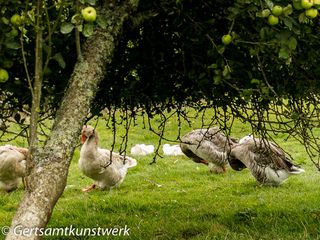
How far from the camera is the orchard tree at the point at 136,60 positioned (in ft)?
9.91

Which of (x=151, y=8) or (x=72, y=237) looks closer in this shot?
(x=151, y=8)

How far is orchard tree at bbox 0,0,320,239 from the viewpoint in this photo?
302 centimetres

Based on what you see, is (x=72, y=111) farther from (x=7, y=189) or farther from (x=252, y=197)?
(x=7, y=189)

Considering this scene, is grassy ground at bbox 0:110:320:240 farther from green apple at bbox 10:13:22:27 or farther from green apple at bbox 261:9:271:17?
green apple at bbox 10:13:22:27

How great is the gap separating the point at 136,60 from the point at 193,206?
3172 mm

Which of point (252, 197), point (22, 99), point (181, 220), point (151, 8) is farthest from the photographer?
point (252, 197)

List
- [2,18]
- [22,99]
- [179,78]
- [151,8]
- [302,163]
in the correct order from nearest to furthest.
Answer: [2,18] < [151,8] < [22,99] < [179,78] < [302,163]

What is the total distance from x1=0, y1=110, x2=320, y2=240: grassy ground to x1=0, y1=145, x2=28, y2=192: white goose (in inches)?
11.5

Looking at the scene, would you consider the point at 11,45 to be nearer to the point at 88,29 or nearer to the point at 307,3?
the point at 88,29

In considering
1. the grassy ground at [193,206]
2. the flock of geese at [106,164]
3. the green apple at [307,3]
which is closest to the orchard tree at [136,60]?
the green apple at [307,3]

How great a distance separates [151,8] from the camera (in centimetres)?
417

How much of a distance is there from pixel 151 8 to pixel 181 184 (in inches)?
→ 251

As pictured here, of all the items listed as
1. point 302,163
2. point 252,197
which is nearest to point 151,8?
point 252,197

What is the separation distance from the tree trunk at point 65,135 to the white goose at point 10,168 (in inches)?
257
